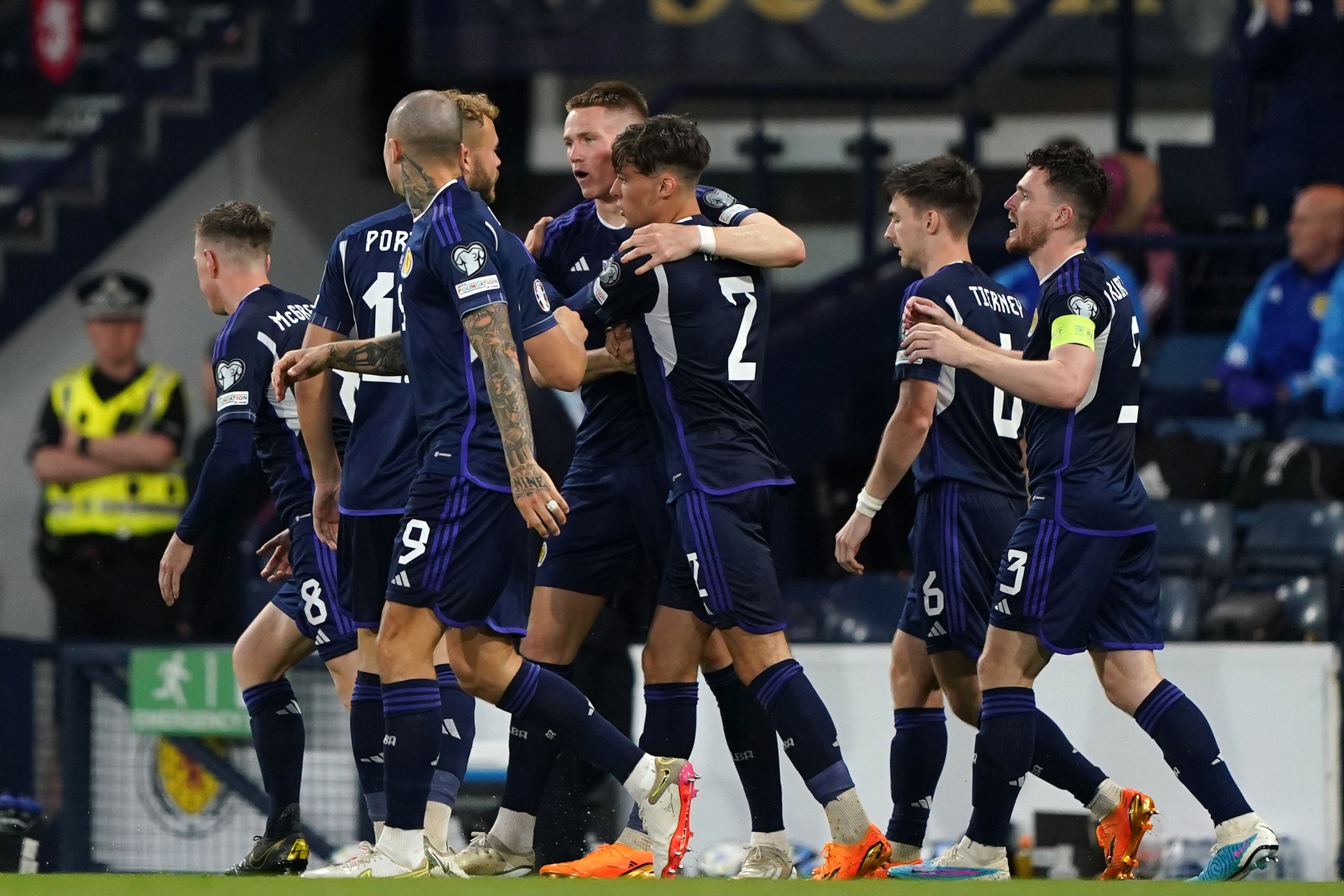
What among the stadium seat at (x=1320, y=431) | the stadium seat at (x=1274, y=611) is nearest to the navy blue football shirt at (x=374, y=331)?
the stadium seat at (x=1274, y=611)

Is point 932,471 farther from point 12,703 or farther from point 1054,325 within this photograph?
point 12,703

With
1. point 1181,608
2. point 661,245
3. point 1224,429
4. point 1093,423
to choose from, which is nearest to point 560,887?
point 661,245

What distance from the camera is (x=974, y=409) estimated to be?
615 cm

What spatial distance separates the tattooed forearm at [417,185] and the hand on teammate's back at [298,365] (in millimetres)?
456

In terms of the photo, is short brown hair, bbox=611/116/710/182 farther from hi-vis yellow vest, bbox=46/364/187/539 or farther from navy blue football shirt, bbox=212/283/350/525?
hi-vis yellow vest, bbox=46/364/187/539

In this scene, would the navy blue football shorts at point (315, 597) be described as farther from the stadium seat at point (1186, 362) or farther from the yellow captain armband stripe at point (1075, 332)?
the stadium seat at point (1186, 362)

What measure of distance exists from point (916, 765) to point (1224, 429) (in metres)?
3.82

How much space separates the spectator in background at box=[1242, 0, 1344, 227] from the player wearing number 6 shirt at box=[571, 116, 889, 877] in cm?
511

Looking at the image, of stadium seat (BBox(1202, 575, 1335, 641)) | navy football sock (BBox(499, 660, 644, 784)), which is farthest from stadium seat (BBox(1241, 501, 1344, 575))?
navy football sock (BBox(499, 660, 644, 784))

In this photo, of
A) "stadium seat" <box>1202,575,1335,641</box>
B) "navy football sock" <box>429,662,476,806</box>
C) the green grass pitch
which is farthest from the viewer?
"stadium seat" <box>1202,575,1335,641</box>

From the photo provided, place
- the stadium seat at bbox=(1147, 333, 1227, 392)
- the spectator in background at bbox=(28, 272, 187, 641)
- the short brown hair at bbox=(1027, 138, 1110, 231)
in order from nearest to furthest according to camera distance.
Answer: the short brown hair at bbox=(1027, 138, 1110, 231) < the stadium seat at bbox=(1147, 333, 1227, 392) < the spectator in background at bbox=(28, 272, 187, 641)

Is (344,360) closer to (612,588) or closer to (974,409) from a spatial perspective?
(612,588)

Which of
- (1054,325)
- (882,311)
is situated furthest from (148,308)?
(1054,325)

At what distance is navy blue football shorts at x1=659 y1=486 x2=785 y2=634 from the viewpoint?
5.69 m
